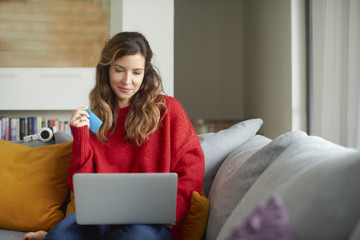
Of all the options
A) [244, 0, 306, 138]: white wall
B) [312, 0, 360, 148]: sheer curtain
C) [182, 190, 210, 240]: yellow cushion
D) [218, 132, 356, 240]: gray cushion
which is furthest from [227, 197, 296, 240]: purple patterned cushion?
[244, 0, 306, 138]: white wall

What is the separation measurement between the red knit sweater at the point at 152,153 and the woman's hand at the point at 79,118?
0.02m

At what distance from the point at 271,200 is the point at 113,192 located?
1.89 feet

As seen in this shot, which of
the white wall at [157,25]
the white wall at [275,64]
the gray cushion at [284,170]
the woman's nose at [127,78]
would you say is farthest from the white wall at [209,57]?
the gray cushion at [284,170]

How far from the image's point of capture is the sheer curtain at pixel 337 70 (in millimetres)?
2420

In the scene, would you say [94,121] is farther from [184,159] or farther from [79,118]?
[184,159]

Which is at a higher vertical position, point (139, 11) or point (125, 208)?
point (139, 11)

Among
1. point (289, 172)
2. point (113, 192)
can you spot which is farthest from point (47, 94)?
point (289, 172)

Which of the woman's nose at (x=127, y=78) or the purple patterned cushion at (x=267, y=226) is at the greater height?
the woman's nose at (x=127, y=78)

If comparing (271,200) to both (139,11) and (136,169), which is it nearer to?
(136,169)

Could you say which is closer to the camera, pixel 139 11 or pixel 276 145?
pixel 276 145

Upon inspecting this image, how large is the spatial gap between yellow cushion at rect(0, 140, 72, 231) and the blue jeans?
1.18ft

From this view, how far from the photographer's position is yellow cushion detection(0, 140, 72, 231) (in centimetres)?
173

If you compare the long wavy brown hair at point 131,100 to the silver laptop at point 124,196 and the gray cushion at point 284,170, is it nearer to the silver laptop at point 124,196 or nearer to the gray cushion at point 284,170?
the silver laptop at point 124,196

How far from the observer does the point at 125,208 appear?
1.15 m
